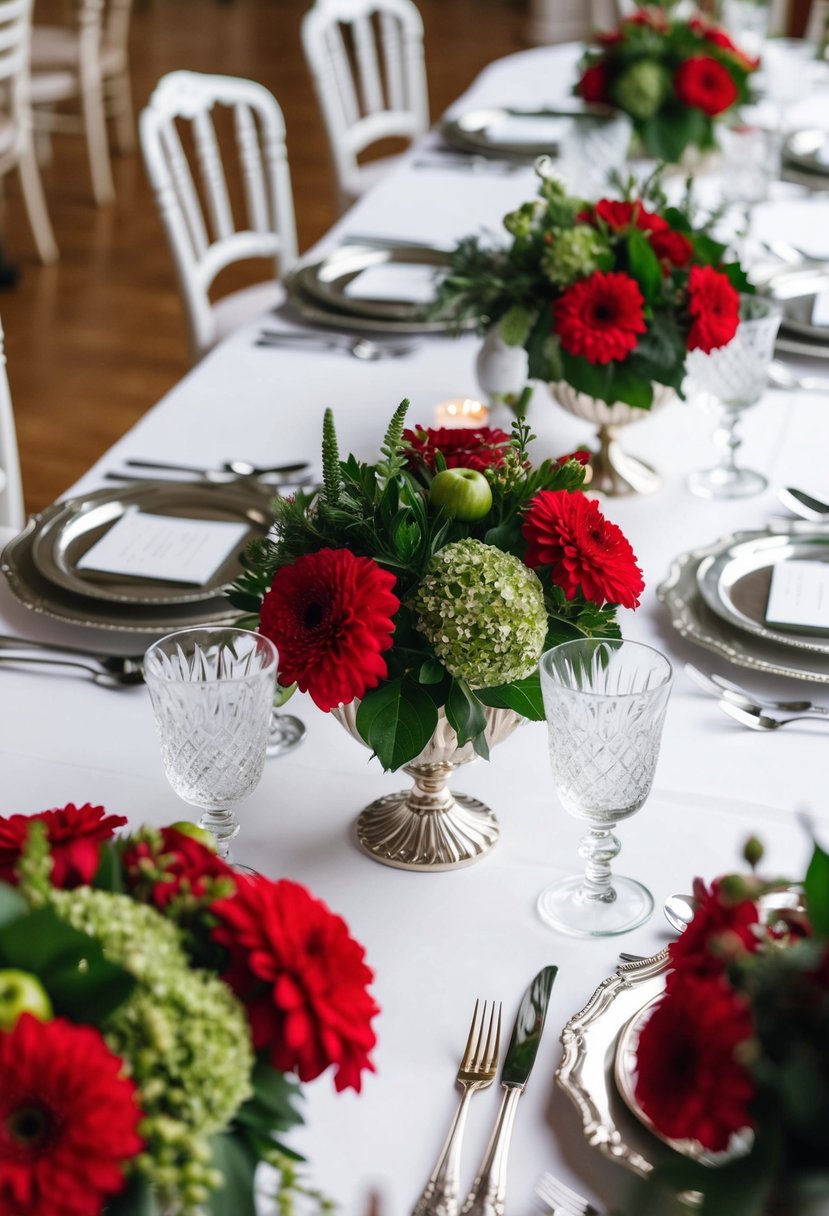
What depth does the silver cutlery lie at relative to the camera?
1.22 meters

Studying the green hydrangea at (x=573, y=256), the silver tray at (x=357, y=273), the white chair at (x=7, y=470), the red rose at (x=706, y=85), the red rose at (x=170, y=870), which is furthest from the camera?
the red rose at (x=706, y=85)

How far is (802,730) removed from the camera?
3.96 ft

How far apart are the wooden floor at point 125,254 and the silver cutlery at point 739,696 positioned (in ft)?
7.15

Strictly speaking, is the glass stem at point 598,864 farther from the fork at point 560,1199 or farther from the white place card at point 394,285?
the white place card at point 394,285

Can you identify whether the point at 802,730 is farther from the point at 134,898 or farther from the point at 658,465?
the point at 134,898

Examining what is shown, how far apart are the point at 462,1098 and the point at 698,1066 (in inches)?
11.3

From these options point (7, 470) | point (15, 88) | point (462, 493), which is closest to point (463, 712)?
point (462, 493)

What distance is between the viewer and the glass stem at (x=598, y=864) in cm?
101

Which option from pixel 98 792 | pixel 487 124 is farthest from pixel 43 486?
pixel 98 792

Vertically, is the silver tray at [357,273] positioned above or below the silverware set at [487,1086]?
below

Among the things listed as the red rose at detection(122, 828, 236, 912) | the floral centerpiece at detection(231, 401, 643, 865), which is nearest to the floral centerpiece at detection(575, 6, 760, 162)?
the floral centerpiece at detection(231, 401, 643, 865)

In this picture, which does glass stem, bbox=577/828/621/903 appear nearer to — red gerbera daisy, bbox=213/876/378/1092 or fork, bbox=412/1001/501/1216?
fork, bbox=412/1001/501/1216

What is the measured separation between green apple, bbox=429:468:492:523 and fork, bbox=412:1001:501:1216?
33 cm

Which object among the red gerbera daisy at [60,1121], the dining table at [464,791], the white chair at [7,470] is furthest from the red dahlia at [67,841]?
the white chair at [7,470]
